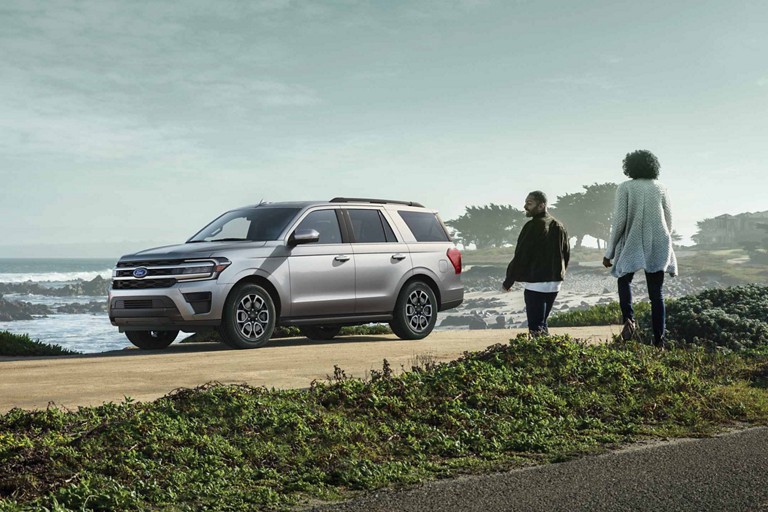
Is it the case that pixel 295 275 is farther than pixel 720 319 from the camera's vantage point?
Yes

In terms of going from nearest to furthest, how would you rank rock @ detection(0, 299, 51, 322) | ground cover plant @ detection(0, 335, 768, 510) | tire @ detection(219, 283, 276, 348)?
ground cover plant @ detection(0, 335, 768, 510) → tire @ detection(219, 283, 276, 348) → rock @ detection(0, 299, 51, 322)

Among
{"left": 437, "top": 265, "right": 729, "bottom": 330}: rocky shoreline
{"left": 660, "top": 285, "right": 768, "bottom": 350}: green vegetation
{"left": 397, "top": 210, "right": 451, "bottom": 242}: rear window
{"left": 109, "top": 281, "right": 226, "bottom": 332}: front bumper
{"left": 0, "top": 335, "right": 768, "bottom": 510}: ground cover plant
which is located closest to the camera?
{"left": 0, "top": 335, "right": 768, "bottom": 510}: ground cover plant

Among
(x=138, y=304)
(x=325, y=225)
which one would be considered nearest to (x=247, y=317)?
(x=138, y=304)

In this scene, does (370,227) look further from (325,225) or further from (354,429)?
(354,429)

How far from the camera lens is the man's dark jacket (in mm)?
12141

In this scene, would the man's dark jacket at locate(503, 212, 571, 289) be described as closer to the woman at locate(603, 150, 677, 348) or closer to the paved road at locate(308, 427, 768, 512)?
the woman at locate(603, 150, 677, 348)

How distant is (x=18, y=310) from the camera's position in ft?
241

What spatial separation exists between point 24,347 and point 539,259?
27.3 ft

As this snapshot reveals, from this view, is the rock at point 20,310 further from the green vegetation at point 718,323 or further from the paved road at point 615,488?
the paved road at point 615,488

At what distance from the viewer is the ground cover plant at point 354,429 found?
6.00 metres

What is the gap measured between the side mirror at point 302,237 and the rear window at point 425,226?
7.24 ft

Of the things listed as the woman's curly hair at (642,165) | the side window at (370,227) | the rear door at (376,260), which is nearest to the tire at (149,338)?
the rear door at (376,260)

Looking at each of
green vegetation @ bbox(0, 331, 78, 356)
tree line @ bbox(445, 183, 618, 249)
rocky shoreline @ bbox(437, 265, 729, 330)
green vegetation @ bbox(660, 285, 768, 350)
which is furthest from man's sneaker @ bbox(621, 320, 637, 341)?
tree line @ bbox(445, 183, 618, 249)

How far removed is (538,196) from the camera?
482 inches
